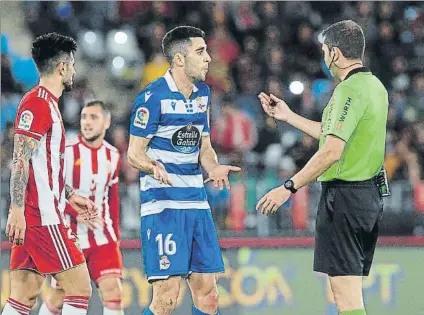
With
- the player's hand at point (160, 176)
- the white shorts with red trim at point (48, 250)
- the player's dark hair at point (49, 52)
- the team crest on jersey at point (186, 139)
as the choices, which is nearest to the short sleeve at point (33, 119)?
the player's dark hair at point (49, 52)

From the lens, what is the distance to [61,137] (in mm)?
6898

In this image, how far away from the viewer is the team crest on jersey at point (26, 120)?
669 centimetres

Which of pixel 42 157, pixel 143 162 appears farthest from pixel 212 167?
pixel 42 157

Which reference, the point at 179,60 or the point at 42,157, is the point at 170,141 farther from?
the point at 42,157

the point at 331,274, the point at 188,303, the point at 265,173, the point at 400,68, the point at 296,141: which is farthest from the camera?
the point at 400,68

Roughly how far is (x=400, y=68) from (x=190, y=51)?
26.5ft

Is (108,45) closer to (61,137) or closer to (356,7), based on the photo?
(356,7)

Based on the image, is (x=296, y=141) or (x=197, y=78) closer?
(x=197, y=78)

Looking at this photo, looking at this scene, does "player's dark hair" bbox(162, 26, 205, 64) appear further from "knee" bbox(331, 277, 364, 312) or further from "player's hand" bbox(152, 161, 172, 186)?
"knee" bbox(331, 277, 364, 312)

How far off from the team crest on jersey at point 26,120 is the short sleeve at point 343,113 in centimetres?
187

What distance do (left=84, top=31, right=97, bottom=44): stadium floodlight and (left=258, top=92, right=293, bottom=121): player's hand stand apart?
8.32 meters

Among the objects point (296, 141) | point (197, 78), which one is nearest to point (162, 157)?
point (197, 78)

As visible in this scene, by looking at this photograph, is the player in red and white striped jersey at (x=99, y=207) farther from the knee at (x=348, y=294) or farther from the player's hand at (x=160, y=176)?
the knee at (x=348, y=294)

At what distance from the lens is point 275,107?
713 centimetres
